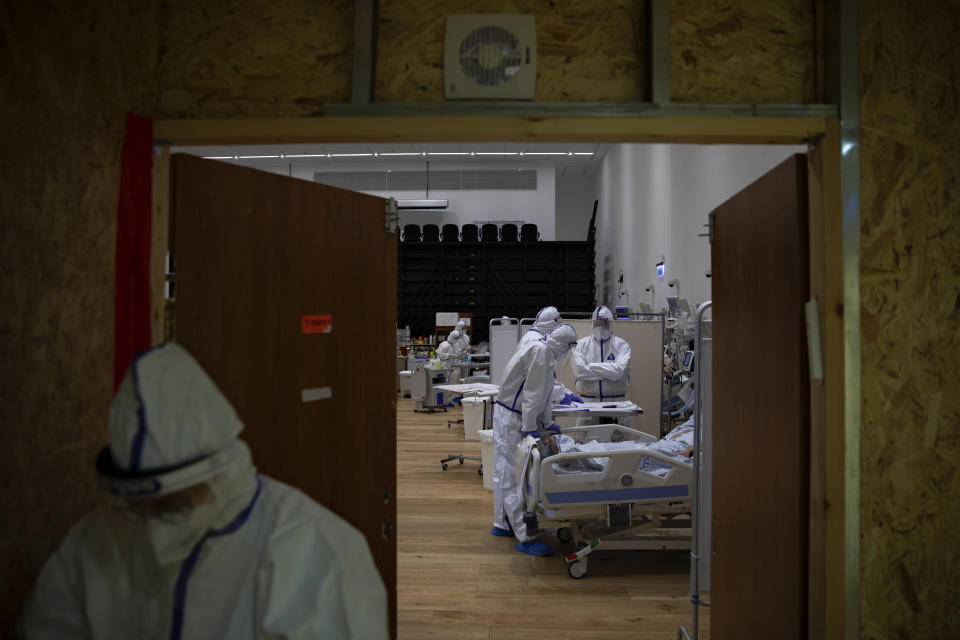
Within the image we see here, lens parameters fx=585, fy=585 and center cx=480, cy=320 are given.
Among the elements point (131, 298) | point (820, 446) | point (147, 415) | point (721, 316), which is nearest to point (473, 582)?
point (721, 316)

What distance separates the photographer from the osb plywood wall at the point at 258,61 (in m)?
Answer: 1.89

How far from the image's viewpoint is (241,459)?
4.03 ft

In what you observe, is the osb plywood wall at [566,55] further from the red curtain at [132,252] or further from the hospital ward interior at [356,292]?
the red curtain at [132,252]

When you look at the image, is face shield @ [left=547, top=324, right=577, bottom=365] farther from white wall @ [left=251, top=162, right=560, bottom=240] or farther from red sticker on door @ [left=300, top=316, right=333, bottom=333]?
white wall @ [left=251, top=162, right=560, bottom=240]

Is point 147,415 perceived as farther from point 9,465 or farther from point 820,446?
point 820,446

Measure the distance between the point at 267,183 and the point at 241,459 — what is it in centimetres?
112

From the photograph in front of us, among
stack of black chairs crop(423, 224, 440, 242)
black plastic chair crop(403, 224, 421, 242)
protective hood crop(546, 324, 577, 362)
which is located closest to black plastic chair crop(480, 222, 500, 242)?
stack of black chairs crop(423, 224, 440, 242)

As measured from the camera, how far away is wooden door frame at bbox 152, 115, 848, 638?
1731mm

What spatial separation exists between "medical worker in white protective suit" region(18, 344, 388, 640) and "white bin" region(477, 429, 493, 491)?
4.17 metres

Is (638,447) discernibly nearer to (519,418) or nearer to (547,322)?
(519,418)

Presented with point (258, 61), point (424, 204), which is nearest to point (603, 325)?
point (258, 61)

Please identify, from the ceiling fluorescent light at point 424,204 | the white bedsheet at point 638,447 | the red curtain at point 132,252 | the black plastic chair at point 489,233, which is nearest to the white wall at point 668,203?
the white bedsheet at point 638,447

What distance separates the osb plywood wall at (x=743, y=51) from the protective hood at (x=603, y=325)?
476 cm

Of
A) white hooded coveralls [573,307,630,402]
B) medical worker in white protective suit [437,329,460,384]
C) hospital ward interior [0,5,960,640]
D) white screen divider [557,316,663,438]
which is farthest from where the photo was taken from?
medical worker in white protective suit [437,329,460,384]
